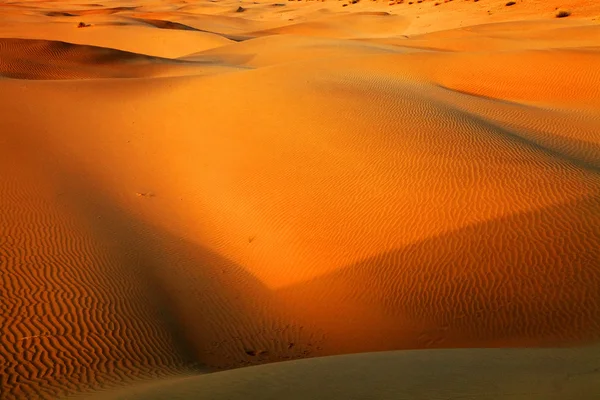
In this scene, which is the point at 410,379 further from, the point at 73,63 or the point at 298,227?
the point at 73,63

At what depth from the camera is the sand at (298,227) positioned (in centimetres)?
531

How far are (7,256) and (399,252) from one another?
474cm

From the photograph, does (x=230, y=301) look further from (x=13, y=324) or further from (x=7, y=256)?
(x=7, y=256)

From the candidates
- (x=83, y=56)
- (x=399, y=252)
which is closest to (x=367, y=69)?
(x=399, y=252)

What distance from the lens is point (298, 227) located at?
778cm

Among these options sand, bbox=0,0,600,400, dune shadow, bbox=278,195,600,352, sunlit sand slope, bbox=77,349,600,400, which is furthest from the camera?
dune shadow, bbox=278,195,600,352

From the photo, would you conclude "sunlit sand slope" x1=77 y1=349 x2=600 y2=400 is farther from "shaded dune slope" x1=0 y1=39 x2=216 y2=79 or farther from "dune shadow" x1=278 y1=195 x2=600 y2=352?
"shaded dune slope" x1=0 y1=39 x2=216 y2=79

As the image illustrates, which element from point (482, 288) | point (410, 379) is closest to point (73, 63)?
point (482, 288)

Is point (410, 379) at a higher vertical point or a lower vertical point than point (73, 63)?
lower

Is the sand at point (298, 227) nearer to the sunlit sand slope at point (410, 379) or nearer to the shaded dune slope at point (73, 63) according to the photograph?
the sunlit sand slope at point (410, 379)

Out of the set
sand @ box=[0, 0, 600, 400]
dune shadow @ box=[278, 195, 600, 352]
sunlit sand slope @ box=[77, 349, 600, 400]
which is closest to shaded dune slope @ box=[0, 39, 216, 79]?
sand @ box=[0, 0, 600, 400]

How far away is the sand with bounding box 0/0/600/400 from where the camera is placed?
531 centimetres

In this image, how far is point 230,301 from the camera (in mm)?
6539

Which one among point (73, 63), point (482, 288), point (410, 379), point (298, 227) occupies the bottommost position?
point (482, 288)
